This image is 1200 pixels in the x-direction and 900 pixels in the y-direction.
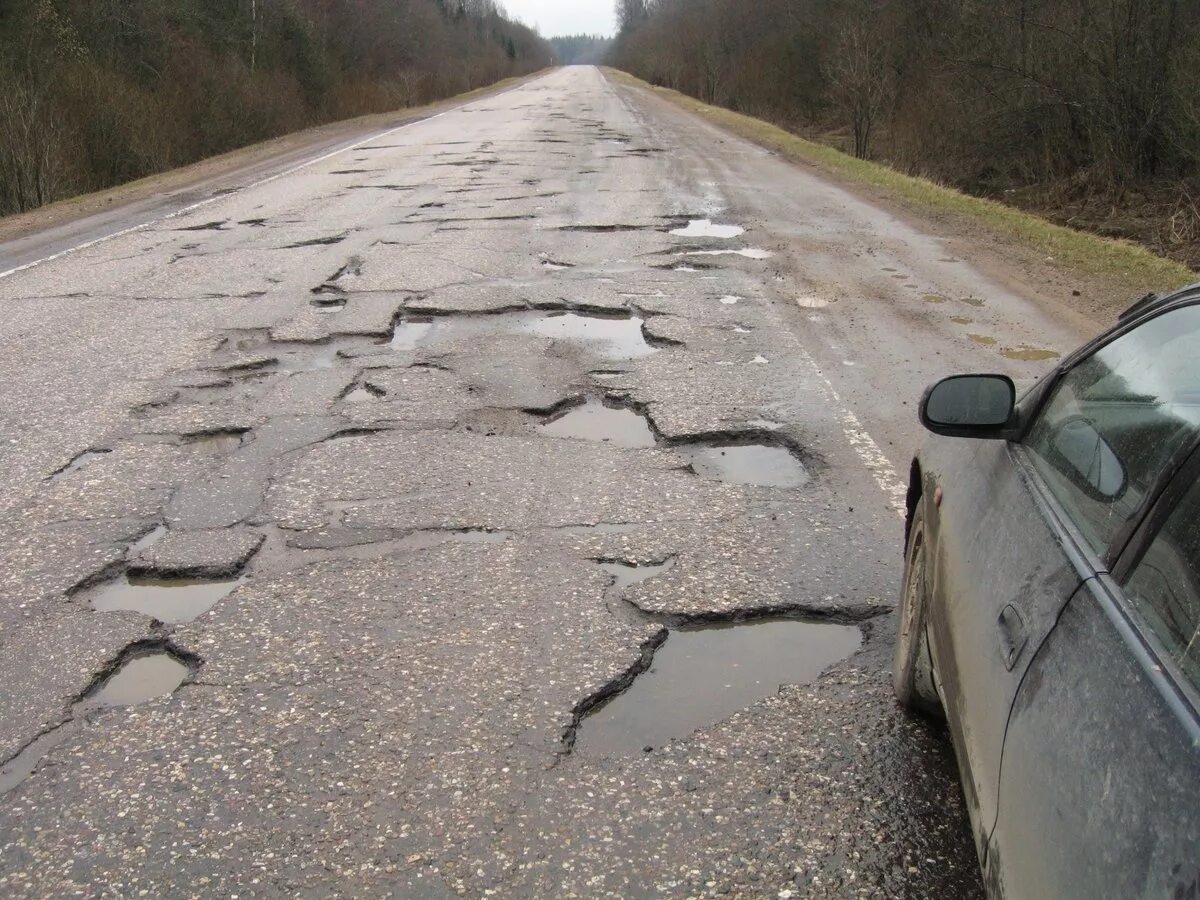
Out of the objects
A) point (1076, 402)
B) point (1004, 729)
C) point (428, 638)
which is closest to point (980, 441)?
point (1076, 402)

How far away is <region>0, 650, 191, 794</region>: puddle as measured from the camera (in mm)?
2732

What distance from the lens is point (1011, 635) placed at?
1874 millimetres

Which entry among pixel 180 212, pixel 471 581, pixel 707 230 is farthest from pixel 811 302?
pixel 180 212

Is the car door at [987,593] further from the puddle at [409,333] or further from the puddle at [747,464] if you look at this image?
the puddle at [409,333]

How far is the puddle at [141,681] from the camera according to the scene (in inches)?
120

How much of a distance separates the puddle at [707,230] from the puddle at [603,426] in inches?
202

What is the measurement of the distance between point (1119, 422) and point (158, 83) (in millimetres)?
23689

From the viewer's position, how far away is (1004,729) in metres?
1.78

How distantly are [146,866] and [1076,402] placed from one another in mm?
2276

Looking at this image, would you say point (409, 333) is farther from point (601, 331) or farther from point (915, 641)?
point (915, 641)

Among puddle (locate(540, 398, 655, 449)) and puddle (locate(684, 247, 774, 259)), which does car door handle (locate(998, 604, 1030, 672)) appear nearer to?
puddle (locate(540, 398, 655, 449))

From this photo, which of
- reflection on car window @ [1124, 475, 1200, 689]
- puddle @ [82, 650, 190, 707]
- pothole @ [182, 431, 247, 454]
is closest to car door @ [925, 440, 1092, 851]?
reflection on car window @ [1124, 475, 1200, 689]

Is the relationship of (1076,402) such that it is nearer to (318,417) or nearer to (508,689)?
(508,689)

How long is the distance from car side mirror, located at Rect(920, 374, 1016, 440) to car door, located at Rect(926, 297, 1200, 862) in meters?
0.07
